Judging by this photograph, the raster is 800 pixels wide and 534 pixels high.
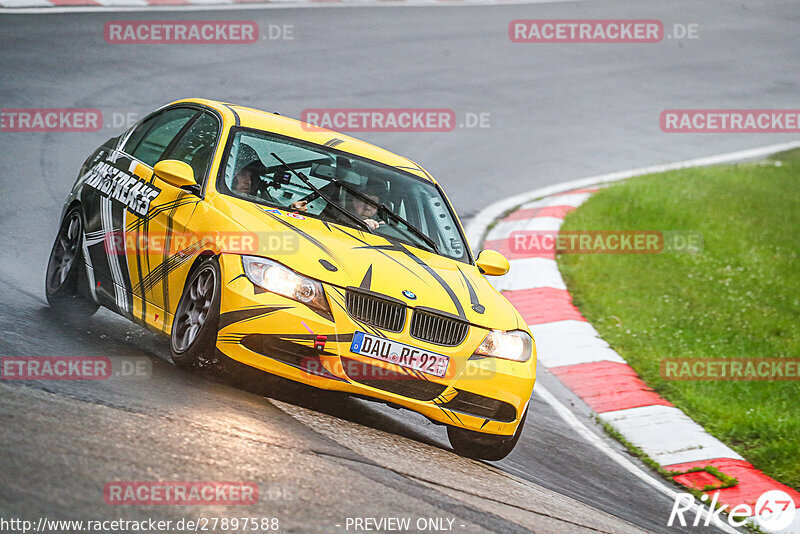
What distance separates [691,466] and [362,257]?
122 inches

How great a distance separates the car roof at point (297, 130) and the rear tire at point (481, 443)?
6.78 feet

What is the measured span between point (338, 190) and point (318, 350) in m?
1.60

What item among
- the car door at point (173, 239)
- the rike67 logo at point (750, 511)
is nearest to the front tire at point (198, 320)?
the car door at point (173, 239)

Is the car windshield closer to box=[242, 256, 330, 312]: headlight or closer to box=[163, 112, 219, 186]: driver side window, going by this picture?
box=[163, 112, 219, 186]: driver side window

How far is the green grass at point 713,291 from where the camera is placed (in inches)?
332

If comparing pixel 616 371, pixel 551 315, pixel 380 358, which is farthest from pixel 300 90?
pixel 380 358

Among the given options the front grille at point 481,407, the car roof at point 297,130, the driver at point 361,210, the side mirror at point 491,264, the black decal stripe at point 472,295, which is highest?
the car roof at point 297,130

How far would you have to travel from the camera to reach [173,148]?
7055 mm

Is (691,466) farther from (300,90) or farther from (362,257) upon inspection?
(300,90)

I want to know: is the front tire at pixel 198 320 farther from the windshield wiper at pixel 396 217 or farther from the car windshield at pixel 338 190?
the windshield wiper at pixel 396 217

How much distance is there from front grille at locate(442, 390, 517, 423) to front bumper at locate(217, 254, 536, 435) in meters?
0.03

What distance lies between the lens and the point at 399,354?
5.55 m

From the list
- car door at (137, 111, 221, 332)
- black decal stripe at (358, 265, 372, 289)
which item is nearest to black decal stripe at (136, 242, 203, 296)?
car door at (137, 111, 221, 332)

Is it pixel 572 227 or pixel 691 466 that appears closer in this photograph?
pixel 691 466
